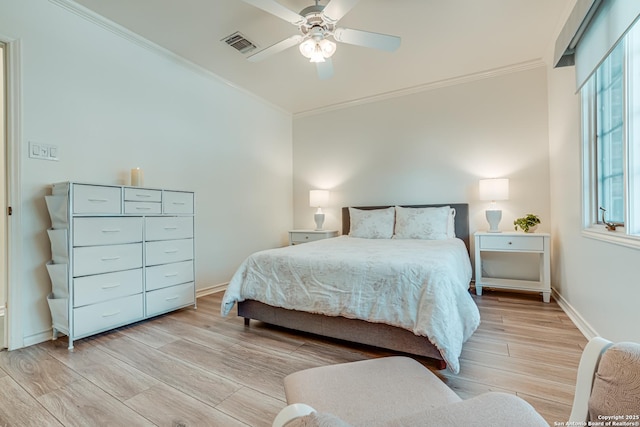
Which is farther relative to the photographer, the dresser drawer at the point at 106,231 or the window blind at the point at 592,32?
the dresser drawer at the point at 106,231

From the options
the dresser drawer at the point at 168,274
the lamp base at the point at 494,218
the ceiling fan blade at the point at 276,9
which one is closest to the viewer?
the ceiling fan blade at the point at 276,9

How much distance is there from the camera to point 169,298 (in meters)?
2.64

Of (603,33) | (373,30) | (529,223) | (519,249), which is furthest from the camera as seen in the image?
(529,223)

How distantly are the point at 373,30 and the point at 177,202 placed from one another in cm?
243

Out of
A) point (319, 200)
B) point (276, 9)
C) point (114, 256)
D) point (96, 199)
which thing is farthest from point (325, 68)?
point (114, 256)

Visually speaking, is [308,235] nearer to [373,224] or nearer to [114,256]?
[373,224]

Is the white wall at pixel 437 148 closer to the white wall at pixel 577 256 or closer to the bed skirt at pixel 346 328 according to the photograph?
the white wall at pixel 577 256

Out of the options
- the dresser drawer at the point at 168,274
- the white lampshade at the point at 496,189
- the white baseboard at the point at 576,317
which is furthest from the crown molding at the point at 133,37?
the white baseboard at the point at 576,317

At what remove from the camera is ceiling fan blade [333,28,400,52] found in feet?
7.08

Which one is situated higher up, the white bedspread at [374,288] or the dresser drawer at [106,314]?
the white bedspread at [374,288]

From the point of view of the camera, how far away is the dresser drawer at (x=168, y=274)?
2490mm

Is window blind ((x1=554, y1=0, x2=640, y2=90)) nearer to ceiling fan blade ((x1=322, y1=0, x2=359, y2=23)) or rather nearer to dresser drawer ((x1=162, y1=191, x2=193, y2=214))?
ceiling fan blade ((x1=322, y1=0, x2=359, y2=23))

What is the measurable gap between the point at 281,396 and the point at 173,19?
117 inches

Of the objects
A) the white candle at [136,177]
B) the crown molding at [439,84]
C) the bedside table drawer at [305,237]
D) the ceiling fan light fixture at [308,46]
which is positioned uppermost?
the crown molding at [439,84]
